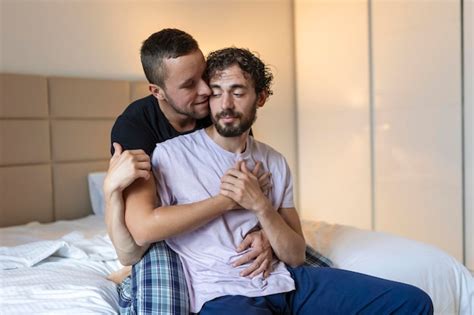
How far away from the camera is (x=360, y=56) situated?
3596 mm

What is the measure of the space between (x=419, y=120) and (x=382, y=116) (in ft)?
1.09

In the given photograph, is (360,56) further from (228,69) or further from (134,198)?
(134,198)

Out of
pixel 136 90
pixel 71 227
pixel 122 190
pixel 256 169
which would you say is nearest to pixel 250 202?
pixel 256 169

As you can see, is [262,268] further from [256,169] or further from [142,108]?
[142,108]

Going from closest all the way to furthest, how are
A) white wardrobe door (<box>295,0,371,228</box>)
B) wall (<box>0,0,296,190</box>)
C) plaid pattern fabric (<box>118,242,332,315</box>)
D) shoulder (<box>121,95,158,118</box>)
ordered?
1. plaid pattern fabric (<box>118,242,332,315</box>)
2. shoulder (<box>121,95,158,118</box>)
3. wall (<box>0,0,296,190</box>)
4. white wardrobe door (<box>295,0,371,228</box>)

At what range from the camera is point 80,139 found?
2.97 m

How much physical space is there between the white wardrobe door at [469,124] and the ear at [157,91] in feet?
7.41

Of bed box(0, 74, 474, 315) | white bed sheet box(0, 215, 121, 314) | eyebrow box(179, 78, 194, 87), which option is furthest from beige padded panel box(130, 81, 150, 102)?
eyebrow box(179, 78, 194, 87)

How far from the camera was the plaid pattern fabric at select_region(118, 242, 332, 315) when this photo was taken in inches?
46.4

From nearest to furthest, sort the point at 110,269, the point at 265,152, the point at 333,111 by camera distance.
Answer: the point at 265,152 → the point at 110,269 → the point at 333,111

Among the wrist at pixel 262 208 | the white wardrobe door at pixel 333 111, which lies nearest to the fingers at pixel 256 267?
the wrist at pixel 262 208

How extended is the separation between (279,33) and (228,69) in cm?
289

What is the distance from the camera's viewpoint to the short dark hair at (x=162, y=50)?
4.45 feet

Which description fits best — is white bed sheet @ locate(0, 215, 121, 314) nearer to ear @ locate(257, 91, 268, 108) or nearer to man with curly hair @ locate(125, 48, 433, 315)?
man with curly hair @ locate(125, 48, 433, 315)
